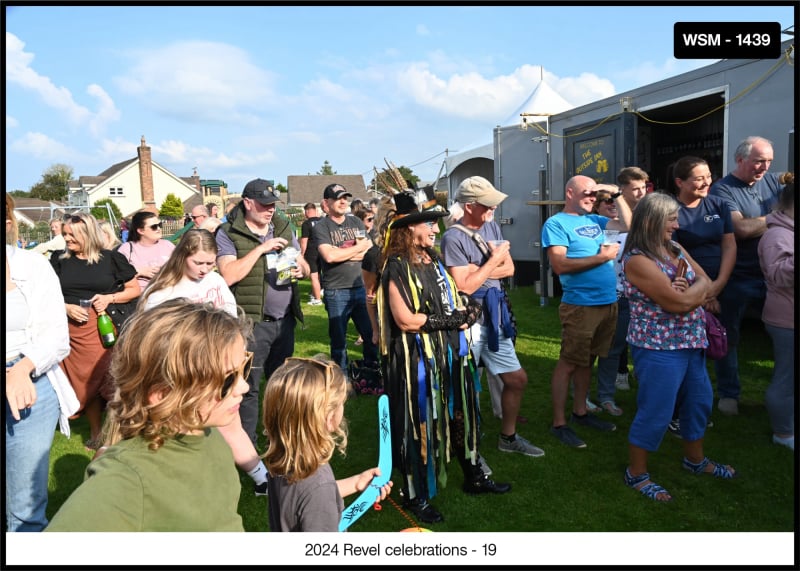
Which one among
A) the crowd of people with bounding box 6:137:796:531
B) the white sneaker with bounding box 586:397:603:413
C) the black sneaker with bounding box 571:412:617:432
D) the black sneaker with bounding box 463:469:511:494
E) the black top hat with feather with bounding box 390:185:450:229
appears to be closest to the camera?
the crowd of people with bounding box 6:137:796:531

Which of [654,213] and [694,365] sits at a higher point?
[654,213]

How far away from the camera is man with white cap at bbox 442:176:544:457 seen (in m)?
3.38

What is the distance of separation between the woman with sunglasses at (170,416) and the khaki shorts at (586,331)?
3062 millimetres

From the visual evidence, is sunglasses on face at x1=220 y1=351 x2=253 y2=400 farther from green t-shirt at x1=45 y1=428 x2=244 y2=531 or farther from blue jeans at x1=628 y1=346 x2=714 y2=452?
→ blue jeans at x1=628 y1=346 x2=714 y2=452

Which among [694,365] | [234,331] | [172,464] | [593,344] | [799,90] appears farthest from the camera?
[593,344]

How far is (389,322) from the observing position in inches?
117

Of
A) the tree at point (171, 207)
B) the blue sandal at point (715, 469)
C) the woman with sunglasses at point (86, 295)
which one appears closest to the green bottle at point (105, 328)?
the woman with sunglasses at point (86, 295)

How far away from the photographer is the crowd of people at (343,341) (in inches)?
53.0

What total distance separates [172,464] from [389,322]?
5.70ft

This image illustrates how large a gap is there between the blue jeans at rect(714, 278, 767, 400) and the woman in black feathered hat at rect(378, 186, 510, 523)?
2.52 metres

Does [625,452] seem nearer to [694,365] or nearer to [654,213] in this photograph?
[694,365]

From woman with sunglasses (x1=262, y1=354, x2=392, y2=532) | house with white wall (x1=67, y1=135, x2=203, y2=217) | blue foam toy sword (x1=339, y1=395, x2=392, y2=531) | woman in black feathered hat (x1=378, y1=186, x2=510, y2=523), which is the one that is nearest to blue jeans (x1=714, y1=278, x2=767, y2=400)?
woman in black feathered hat (x1=378, y1=186, x2=510, y2=523)

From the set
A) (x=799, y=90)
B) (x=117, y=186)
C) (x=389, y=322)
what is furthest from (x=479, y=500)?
(x=117, y=186)

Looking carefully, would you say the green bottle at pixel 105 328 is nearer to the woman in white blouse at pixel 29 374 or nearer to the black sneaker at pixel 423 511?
the woman in white blouse at pixel 29 374
